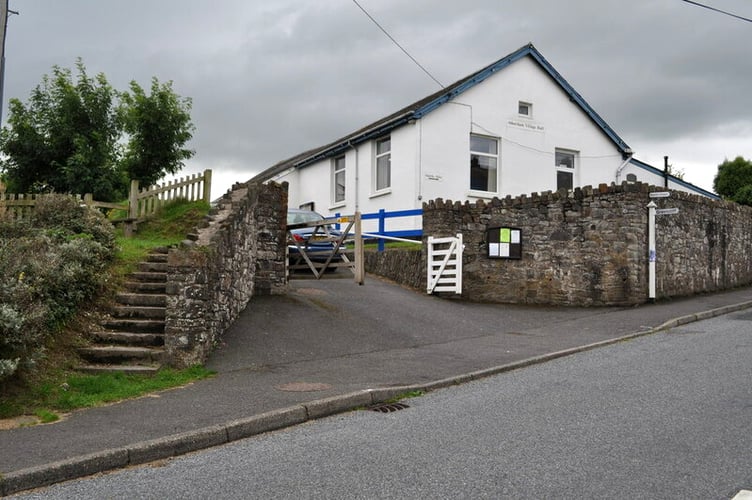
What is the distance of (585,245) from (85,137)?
58.1 feet

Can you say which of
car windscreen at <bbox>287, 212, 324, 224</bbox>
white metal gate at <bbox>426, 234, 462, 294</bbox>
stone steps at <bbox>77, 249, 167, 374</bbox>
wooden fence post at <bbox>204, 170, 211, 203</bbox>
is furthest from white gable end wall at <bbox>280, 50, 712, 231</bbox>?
stone steps at <bbox>77, 249, 167, 374</bbox>

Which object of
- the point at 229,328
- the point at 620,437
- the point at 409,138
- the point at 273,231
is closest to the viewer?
the point at 620,437

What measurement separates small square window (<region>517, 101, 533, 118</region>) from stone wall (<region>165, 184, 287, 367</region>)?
46.2 feet

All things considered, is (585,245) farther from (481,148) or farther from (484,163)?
(481,148)

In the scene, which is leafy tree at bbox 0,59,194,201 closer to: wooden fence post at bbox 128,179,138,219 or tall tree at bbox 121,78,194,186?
tall tree at bbox 121,78,194,186

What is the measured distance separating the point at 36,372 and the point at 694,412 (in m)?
7.69

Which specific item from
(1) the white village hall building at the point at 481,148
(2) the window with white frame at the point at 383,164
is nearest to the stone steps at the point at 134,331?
(1) the white village hall building at the point at 481,148

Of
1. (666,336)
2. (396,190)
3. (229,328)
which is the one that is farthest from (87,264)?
(396,190)

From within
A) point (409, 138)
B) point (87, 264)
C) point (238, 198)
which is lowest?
point (87, 264)

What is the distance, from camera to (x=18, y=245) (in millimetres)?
10609

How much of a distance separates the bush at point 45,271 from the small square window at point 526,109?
17.2 meters

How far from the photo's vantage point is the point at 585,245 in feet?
54.1

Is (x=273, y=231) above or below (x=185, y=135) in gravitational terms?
below

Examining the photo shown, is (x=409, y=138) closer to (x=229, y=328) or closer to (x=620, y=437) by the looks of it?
(x=229, y=328)
